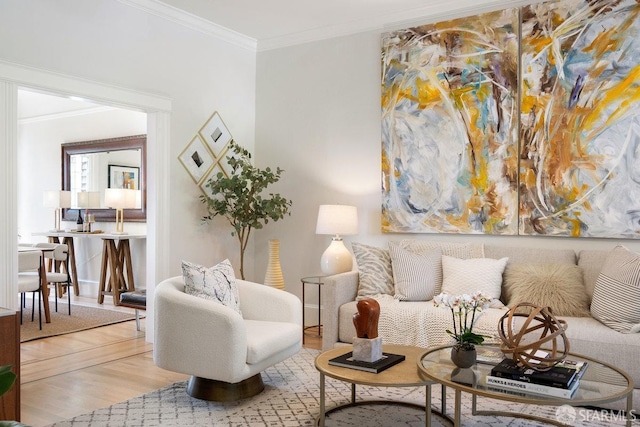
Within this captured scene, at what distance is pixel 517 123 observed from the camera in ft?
13.9

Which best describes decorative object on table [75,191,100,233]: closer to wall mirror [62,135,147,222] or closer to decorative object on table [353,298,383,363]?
wall mirror [62,135,147,222]

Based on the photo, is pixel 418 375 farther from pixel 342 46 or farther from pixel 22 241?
pixel 22 241

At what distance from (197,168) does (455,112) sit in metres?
2.33

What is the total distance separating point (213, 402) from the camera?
10.6 ft

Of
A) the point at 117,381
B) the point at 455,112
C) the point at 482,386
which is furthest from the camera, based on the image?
the point at 455,112

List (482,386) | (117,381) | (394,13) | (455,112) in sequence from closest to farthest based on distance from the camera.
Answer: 1. (482,386)
2. (117,381)
3. (455,112)
4. (394,13)

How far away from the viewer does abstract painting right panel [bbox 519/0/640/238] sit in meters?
3.81

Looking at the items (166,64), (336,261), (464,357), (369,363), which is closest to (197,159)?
(166,64)

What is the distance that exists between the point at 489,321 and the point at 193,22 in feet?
11.7

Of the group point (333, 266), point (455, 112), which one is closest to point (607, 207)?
point (455, 112)

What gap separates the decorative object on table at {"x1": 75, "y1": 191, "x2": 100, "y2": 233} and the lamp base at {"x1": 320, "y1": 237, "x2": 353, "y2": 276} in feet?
12.2

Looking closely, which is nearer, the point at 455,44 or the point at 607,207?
the point at 607,207

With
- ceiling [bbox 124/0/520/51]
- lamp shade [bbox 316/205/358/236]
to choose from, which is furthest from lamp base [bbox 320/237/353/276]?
ceiling [bbox 124/0/520/51]

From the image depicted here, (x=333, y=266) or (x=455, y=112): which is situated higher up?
(x=455, y=112)
